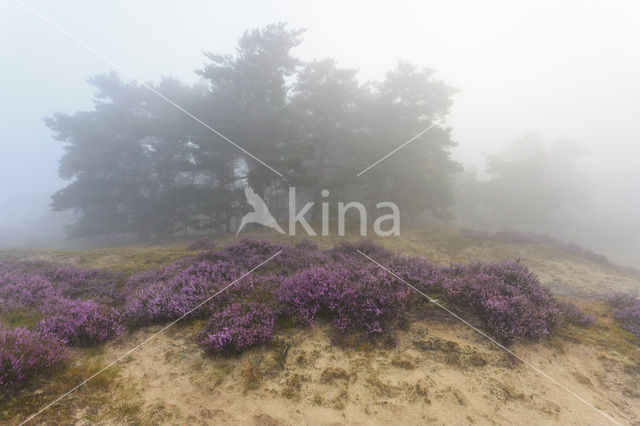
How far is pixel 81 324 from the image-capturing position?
386cm

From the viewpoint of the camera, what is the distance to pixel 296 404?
9.25 ft

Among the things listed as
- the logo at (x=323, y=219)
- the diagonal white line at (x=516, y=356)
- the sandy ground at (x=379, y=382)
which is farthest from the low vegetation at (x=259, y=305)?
the logo at (x=323, y=219)

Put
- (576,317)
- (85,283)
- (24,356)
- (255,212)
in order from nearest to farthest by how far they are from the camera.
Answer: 1. (24,356)
2. (576,317)
3. (85,283)
4. (255,212)

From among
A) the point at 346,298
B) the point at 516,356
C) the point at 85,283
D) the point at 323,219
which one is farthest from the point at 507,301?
the point at 323,219

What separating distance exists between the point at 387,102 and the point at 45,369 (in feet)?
74.3

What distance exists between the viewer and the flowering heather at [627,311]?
4.71 m

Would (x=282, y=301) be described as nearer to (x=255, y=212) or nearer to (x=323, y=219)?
(x=323, y=219)

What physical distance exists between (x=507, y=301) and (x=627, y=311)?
302 centimetres

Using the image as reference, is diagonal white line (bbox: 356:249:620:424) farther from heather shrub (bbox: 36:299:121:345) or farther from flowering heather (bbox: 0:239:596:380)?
heather shrub (bbox: 36:299:121:345)

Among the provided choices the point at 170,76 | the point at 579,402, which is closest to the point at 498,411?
the point at 579,402

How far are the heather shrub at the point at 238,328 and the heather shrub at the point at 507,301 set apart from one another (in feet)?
11.0

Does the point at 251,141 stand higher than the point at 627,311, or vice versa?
the point at 251,141

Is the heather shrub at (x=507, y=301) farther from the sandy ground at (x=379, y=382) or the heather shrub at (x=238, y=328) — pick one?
the heather shrub at (x=238, y=328)

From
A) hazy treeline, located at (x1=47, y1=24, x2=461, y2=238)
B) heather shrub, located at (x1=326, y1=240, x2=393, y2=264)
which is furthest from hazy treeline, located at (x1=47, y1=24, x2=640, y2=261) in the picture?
heather shrub, located at (x1=326, y1=240, x2=393, y2=264)
